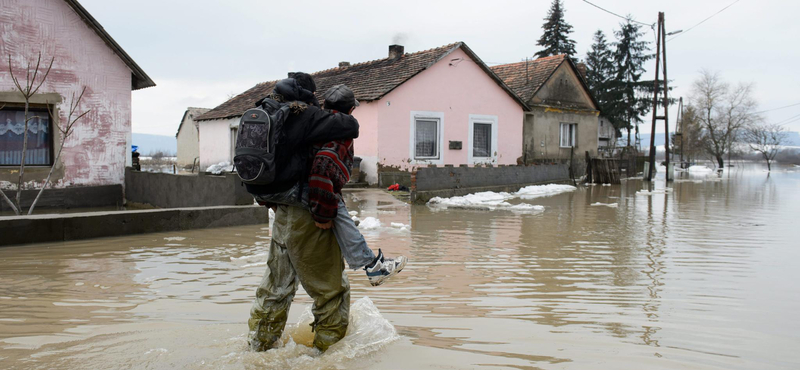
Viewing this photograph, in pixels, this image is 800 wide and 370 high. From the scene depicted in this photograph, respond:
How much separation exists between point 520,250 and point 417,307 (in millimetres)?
3294

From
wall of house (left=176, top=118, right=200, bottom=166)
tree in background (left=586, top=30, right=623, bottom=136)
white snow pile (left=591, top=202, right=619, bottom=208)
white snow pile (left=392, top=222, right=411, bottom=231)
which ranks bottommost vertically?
white snow pile (left=392, top=222, right=411, bottom=231)

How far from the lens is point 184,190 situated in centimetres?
1140

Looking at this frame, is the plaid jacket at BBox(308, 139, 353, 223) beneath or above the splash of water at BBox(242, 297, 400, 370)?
above

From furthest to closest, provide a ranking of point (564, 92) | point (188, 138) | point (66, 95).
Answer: point (188, 138)
point (564, 92)
point (66, 95)

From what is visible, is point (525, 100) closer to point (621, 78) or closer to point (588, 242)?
point (588, 242)

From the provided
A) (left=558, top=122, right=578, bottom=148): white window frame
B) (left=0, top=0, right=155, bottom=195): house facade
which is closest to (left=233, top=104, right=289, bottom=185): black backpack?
(left=0, top=0, right=155, bottom=195): house facade

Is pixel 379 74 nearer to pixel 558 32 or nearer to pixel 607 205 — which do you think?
pixel 607 205

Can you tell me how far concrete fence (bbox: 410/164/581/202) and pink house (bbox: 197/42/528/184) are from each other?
6.72 ft

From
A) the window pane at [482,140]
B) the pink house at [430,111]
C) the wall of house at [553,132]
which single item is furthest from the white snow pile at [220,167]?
the wall of house at [553,132]

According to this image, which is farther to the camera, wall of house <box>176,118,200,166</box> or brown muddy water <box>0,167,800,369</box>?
wall of house <box>176,118,200,166</box>

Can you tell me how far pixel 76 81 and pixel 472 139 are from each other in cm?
1324

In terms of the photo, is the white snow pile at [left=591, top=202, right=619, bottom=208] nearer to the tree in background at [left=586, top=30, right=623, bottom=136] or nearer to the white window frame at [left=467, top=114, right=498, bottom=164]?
the white window frame at [left=467, top=114, right=498, bottom=164]

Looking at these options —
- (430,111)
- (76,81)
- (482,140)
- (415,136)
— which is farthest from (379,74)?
(76,81)

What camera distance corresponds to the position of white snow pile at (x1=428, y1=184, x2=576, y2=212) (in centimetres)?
1342
